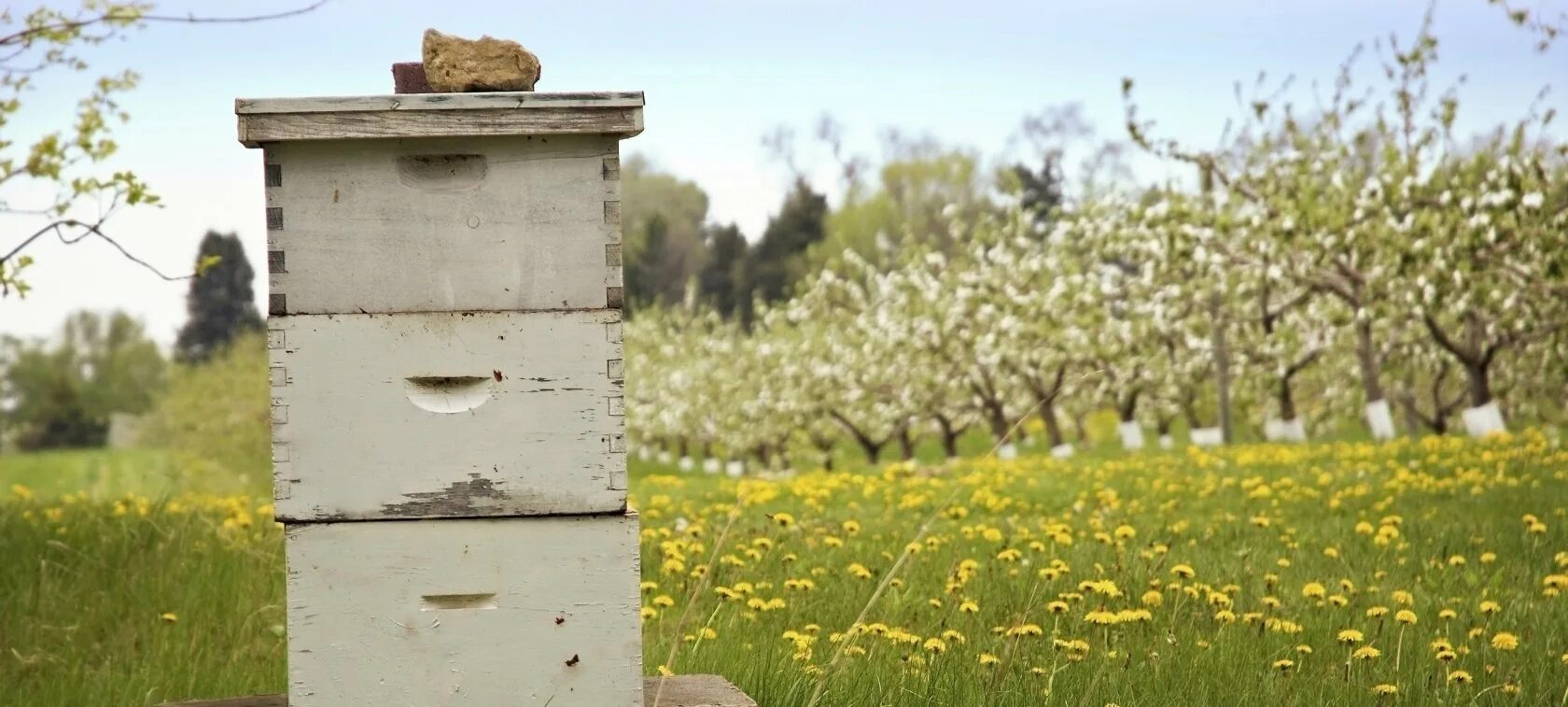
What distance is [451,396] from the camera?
4.21 meters

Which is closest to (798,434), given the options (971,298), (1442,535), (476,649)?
(971,298)

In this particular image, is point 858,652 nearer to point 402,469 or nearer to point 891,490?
point 402,469

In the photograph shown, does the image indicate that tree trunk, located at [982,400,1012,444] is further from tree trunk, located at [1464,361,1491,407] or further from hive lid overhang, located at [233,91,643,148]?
hive lid overhang, located at [233,91,643,148]

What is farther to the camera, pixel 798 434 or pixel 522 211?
pixel 798 434

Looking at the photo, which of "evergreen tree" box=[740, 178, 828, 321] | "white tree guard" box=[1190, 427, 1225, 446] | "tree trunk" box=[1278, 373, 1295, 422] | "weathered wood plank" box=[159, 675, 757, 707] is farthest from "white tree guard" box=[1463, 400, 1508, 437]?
"evergreen tree" box=[740, 178, 828, 321]

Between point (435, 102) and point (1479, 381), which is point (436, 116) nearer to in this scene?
point (435, 102)

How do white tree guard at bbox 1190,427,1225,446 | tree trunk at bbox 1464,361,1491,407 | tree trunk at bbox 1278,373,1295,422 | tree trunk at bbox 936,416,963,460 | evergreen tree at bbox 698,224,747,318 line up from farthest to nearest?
evergreen tree at bbox 698,224,747,318
tree trunk at bbox 936,416,963,460
white tree guard at bbox 1190,427,1225,446
tree trunk at bbox 1278,373,1295,422
tree trunk at bbox 1464,361,1491,407

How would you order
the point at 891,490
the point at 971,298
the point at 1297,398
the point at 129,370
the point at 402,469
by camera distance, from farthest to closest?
1. the point at 129,370
2. the point at 1297,398
3. the point at 971,298
4. the point at 891,490
5. the point at 402,469

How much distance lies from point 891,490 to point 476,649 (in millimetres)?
8850

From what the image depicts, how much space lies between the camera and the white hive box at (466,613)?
13.8ft

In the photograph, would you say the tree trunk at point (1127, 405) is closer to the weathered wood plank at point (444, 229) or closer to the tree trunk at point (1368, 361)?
the tree trunk at point (1368, 361)

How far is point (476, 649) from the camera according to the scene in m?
4.27

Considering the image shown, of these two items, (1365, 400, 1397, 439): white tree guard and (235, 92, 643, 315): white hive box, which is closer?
(235, 92, 643, 315): white hive box

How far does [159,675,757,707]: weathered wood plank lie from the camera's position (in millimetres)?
4543
